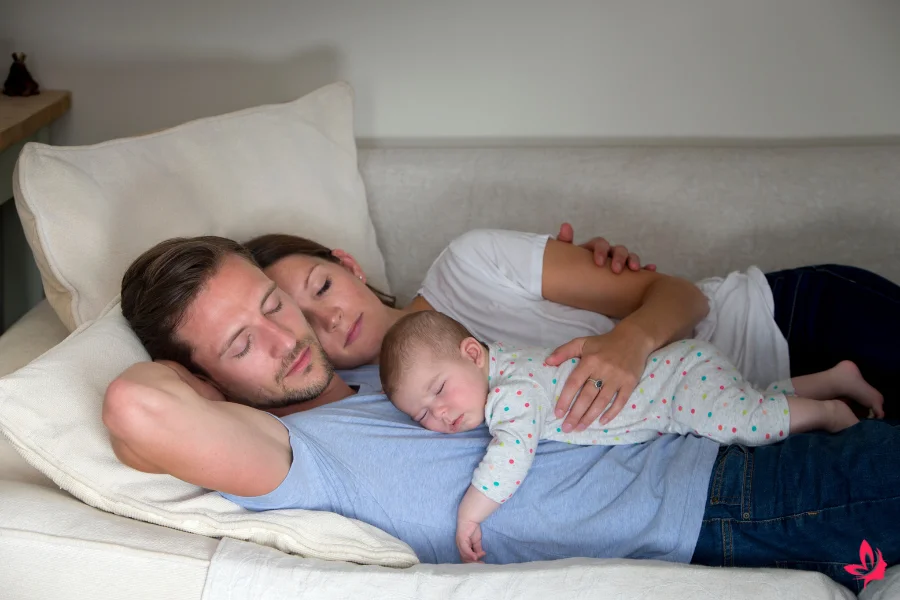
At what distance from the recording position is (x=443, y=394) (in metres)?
1.47

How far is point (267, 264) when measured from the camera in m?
1.79

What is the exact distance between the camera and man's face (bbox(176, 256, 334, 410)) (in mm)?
1482

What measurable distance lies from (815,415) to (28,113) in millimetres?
1979

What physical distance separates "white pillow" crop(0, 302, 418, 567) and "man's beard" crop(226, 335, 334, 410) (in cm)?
23

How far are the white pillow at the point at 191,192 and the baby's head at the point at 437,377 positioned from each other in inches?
23.0

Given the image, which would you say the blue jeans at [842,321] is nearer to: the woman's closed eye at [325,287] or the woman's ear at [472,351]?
the woman's ear at [472,351]

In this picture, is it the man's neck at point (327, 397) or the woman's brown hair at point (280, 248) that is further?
the woman's brown hair at point (280, 248)

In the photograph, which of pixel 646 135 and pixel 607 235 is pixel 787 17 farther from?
pixel 607 235

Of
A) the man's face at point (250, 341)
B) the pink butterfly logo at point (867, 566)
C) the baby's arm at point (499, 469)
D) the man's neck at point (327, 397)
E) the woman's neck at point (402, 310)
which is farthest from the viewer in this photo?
the woman's neck at point (402, 310)

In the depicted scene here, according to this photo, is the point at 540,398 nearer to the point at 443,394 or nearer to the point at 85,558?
the point at 443,394

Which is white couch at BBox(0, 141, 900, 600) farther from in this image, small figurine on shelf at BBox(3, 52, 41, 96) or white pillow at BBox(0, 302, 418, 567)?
small figurine on shelf at BBox(3, 52, 41, 96)

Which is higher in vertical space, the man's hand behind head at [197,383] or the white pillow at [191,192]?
the white pillow at [191,192]

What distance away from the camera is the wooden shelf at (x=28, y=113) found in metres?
2.09

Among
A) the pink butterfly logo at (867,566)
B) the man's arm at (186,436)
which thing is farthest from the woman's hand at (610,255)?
the man's arm at (186,436)
